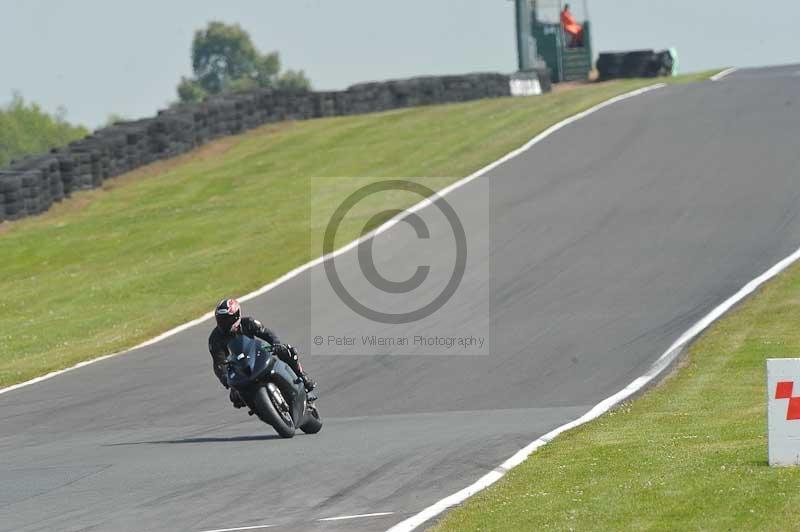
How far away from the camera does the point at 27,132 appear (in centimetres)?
13662

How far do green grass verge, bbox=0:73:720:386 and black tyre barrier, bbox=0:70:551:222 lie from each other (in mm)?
447

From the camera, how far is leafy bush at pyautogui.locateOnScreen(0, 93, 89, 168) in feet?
436

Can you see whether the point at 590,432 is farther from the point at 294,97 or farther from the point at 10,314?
the point at 294,97

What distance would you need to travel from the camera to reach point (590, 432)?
1305 cm

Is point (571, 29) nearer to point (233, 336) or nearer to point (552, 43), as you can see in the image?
point (552, 43)

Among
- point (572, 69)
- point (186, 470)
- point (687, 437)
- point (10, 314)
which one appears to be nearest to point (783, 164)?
point (10, 314)

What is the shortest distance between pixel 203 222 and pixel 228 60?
461 ft

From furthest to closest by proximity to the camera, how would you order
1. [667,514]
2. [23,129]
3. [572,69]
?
1. [23,129]
2. [572,69]
3. [667,514]

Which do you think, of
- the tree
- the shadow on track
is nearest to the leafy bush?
the tree

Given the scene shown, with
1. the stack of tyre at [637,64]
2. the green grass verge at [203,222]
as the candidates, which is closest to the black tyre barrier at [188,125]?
the green grass verge at [203,222]

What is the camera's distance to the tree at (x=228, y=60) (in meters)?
167

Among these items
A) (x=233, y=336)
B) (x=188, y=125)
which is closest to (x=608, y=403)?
(x=233, y=336)

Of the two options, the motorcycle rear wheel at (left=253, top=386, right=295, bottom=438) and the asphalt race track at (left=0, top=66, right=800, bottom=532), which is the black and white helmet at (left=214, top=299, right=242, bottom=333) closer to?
the motorcycle rear wheel at (left=253, top=386, right=295, bottom=438)

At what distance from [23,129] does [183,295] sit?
116 meters
